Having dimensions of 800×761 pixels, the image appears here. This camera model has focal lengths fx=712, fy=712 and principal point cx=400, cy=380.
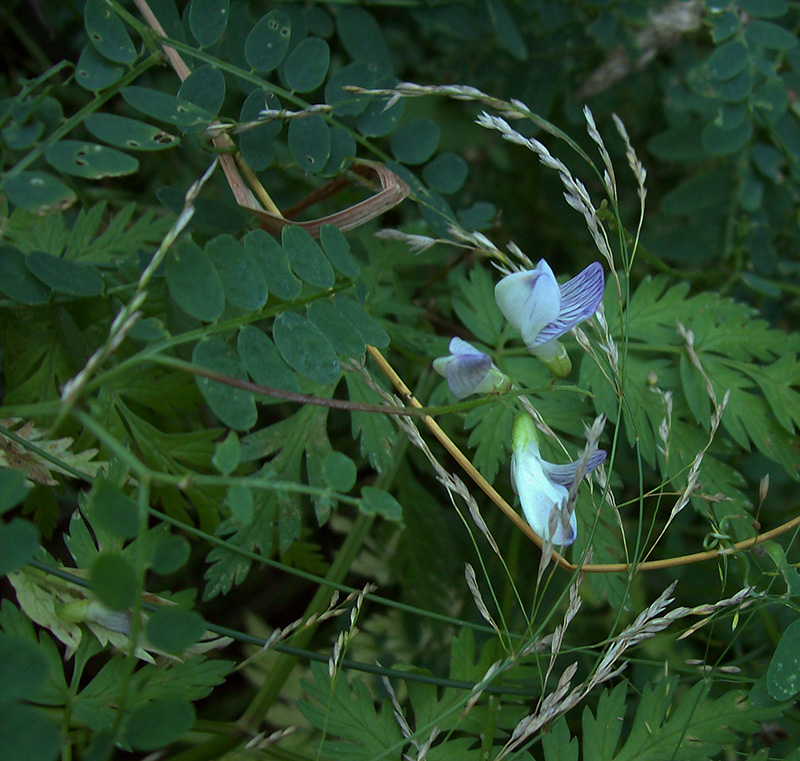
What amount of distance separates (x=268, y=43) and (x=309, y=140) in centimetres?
17

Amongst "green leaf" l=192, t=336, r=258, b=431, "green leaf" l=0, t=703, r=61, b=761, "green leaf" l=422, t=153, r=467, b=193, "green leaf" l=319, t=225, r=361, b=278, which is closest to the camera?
"green leaf" l=0, t=703, r=61, b=761

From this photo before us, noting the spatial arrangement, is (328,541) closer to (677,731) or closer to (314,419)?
(314,419)

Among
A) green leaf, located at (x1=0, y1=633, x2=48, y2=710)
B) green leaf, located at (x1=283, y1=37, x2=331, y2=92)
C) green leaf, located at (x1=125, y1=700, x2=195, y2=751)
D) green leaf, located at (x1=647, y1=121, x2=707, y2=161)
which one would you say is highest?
green leaf, located at (x1=283, y1=37, x2=331, y2=92)

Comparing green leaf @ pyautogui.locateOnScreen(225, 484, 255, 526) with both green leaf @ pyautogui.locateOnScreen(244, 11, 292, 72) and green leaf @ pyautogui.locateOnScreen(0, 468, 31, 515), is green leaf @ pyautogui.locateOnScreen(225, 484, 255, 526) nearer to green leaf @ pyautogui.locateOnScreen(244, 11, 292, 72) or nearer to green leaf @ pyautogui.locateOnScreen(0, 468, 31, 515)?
green leaf @ pyautogui.locateOnScreen(0, 468, 31, 515)

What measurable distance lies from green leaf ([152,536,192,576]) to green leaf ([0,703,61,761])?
178 mm

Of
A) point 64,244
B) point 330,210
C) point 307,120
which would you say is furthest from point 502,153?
point 64,244

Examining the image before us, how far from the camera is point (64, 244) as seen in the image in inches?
53.1

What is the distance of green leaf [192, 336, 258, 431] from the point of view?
2.96 ft

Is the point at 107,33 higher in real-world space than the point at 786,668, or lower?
higher

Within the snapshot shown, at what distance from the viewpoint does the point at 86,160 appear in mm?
964

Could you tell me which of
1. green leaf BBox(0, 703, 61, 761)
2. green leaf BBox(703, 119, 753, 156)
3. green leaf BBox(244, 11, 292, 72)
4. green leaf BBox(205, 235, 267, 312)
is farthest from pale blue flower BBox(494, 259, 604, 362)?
green leaf BBox(703, 119, 753, 156)

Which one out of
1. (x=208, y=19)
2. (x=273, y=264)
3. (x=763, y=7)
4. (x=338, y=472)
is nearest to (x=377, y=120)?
(x=208, y=19)

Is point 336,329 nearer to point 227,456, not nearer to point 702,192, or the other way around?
point 227,456

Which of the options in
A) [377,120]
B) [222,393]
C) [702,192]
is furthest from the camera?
[702,192]
